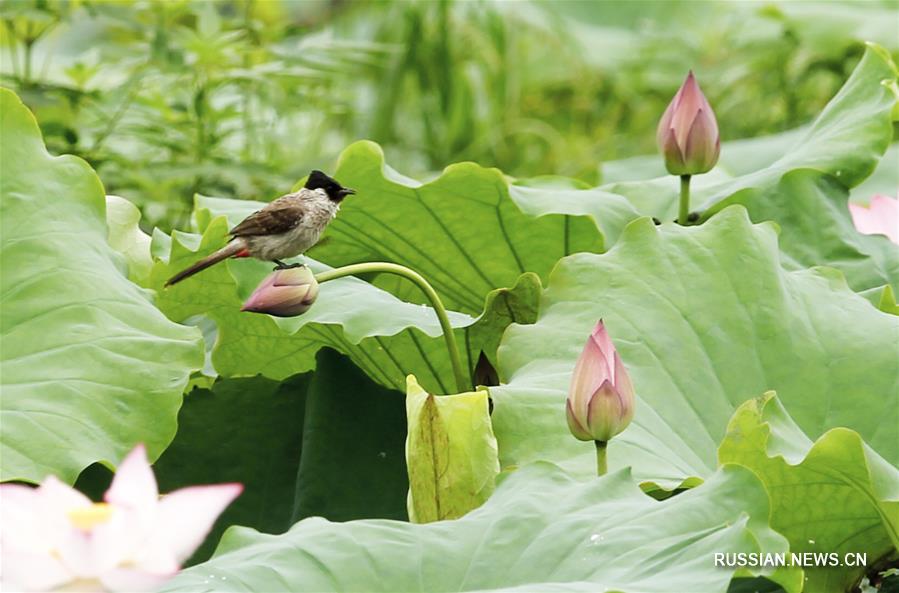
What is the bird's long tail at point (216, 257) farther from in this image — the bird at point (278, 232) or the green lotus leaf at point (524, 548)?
the green lotus leaf at point (524, 548)

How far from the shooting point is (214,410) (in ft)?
4.62

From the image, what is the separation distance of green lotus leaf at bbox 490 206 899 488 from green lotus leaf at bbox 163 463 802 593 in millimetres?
191

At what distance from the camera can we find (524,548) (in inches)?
37.3

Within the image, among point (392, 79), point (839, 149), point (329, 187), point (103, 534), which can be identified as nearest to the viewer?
point (103, 534)

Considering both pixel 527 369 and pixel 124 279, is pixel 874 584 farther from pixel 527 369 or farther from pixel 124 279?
pixel 124 279

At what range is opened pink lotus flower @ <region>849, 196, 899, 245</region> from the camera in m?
1.57


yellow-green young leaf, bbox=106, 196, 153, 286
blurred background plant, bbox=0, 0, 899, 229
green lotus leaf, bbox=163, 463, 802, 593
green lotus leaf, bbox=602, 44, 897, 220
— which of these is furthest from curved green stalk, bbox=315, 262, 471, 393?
blurred background plant, bbox=0, 0, 899, 229

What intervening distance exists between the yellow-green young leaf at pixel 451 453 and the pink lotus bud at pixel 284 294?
12 cm

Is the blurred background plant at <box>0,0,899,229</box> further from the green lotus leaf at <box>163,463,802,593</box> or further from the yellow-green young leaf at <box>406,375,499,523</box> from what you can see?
the green lotus leaf at <box>163,463,802,593</box>

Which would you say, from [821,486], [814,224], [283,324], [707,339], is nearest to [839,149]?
[814,224]

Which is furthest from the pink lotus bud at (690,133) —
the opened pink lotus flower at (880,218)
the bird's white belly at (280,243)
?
the bird's white belly at (280,243)

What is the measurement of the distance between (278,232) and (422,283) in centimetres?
17

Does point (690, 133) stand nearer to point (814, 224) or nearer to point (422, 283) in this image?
point (814, 224)

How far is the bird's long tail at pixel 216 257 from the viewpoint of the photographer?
50.2 inches
